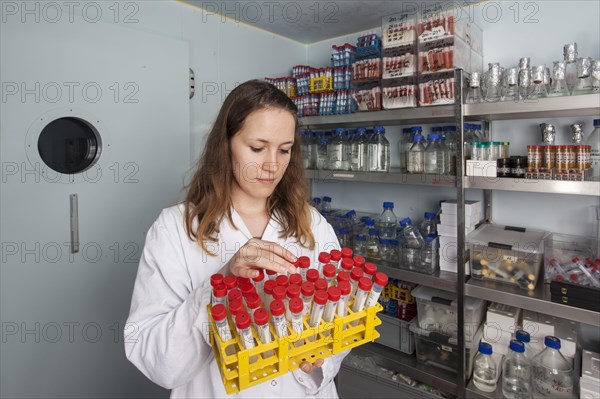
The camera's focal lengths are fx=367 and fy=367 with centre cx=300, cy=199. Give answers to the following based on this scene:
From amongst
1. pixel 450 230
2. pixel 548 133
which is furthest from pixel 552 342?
pixel 548 133

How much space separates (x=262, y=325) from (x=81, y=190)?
1180 millimetres

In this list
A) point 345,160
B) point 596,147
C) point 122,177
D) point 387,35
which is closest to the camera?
point 596,147

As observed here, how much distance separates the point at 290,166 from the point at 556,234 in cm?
130

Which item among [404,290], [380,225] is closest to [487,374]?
[404,290]

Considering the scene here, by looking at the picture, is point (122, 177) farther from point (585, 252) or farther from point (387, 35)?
point (585, 252)

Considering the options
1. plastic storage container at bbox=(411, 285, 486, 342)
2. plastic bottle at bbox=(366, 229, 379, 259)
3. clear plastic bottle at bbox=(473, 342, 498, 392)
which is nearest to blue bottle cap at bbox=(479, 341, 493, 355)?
clear plastic bottle at bbox=(473, 342, 498, 392)

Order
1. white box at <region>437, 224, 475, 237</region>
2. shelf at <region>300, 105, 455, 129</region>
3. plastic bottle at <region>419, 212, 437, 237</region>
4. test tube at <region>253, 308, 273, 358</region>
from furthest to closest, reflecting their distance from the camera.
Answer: plastic bottle at <region>419, 212, 437, 237</region>
white box at <region>437, 224, 475, 237</region>
shelf at <region>300, 105, 455, 129</region>
test tube at <region>253, 308, 273, 358</region>

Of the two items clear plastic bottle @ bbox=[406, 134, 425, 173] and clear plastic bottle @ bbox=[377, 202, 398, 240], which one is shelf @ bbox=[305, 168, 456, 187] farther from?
clear plastic bottle @ bbox=[377, 202, 398, 240]

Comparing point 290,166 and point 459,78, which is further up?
point 459,78

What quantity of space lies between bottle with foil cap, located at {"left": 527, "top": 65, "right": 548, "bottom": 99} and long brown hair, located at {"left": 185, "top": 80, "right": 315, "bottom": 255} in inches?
39.6

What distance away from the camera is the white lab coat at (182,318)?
76cm

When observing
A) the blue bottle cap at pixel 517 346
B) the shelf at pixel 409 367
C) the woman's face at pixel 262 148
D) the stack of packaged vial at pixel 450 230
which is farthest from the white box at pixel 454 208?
the woman's face at pixel 262 148

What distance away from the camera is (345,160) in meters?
2.09

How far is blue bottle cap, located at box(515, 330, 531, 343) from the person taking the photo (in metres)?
1.43
